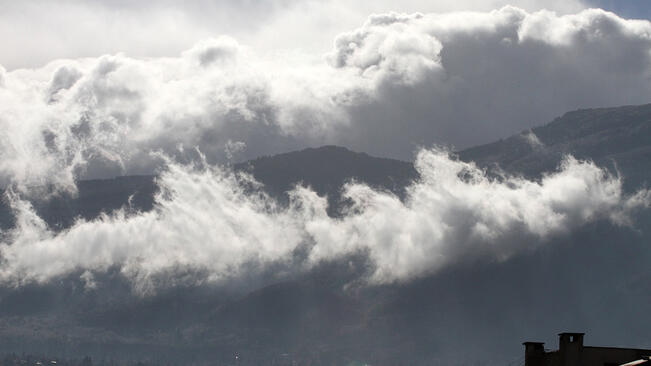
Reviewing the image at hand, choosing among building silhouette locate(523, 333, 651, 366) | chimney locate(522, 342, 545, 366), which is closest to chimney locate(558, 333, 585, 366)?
building silhouette locate(523, 333, 651, 366)

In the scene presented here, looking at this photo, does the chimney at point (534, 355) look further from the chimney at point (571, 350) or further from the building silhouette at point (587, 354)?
the chimney at point (571, 350)

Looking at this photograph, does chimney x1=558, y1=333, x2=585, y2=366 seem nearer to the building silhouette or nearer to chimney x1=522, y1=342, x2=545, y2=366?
the building silhouette

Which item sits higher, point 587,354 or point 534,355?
point 534,355

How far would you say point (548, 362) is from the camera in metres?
135

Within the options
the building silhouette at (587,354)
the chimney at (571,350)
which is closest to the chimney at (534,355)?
the building silhouette at (587,354)

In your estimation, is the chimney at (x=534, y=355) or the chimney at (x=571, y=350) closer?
the chimney at (x=571, y=350)

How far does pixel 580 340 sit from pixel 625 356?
17.1 ft

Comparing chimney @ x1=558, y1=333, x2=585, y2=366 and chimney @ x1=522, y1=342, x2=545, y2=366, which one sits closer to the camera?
chimney @ x1=558, y1=333, x2=585, y2=366

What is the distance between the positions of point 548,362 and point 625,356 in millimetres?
9364

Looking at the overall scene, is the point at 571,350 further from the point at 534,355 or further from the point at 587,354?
the point at 534,355

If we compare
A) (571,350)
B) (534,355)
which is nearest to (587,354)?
(571,350)

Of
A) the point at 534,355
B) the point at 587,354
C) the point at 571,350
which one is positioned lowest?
the point at 587,354

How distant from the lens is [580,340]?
131m

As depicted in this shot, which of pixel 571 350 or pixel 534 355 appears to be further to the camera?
pixel 534 355
